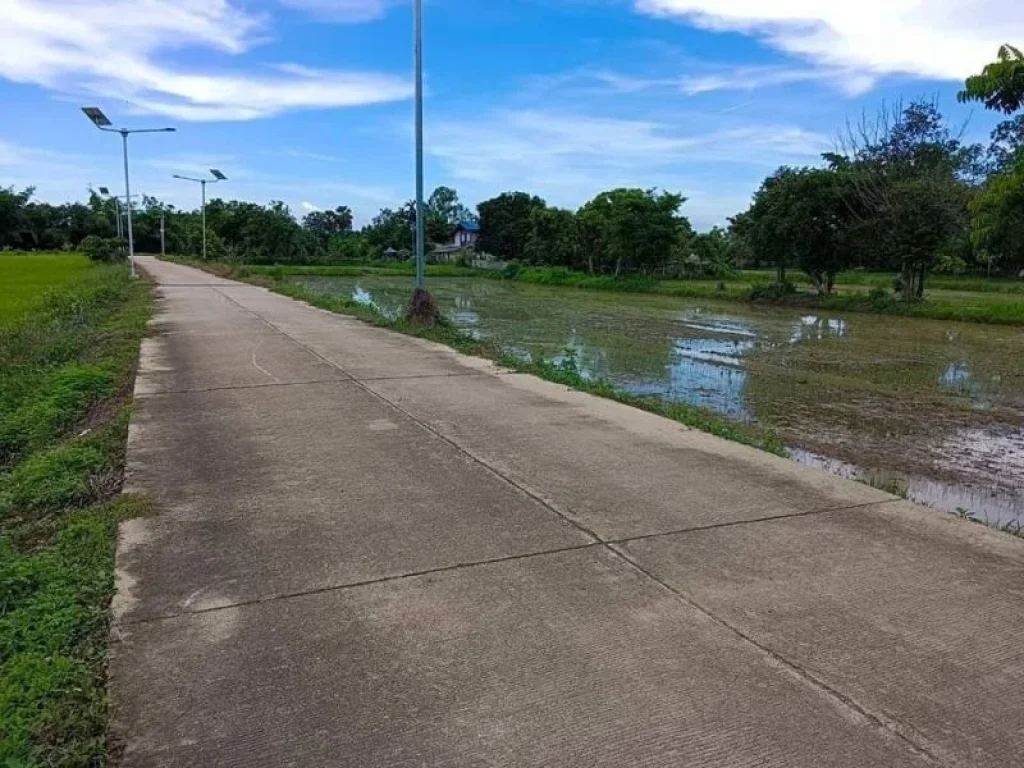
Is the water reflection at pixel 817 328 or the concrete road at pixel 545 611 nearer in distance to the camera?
the concrete road at pixel 545 611

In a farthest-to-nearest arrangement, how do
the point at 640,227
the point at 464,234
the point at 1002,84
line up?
1. the point at 464,234
2. the point at 640,227
3. the point at 1002,84

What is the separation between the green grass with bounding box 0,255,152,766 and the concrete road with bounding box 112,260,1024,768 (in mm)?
122

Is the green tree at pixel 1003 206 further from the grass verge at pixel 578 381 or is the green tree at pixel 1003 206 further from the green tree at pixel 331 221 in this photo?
the green tree at pixel 331 221

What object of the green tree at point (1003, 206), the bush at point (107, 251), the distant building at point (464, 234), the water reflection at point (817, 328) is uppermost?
the distant building at point (464, 234)

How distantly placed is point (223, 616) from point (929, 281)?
45550 mm

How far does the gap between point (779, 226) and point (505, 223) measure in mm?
40432

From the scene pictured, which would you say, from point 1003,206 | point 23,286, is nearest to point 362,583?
point 1003,206

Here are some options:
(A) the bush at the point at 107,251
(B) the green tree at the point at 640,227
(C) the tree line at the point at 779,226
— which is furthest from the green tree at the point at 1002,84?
(A) the bush at the point at 107,251

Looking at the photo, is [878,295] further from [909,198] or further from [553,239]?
[553,239]

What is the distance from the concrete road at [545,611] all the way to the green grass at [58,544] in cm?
12

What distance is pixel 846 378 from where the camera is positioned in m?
11.6

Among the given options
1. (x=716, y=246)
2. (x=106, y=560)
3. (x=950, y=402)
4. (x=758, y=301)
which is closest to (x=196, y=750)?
(x=106, y=560)

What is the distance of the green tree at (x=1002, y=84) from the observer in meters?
5.80

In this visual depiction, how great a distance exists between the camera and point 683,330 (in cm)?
1902
